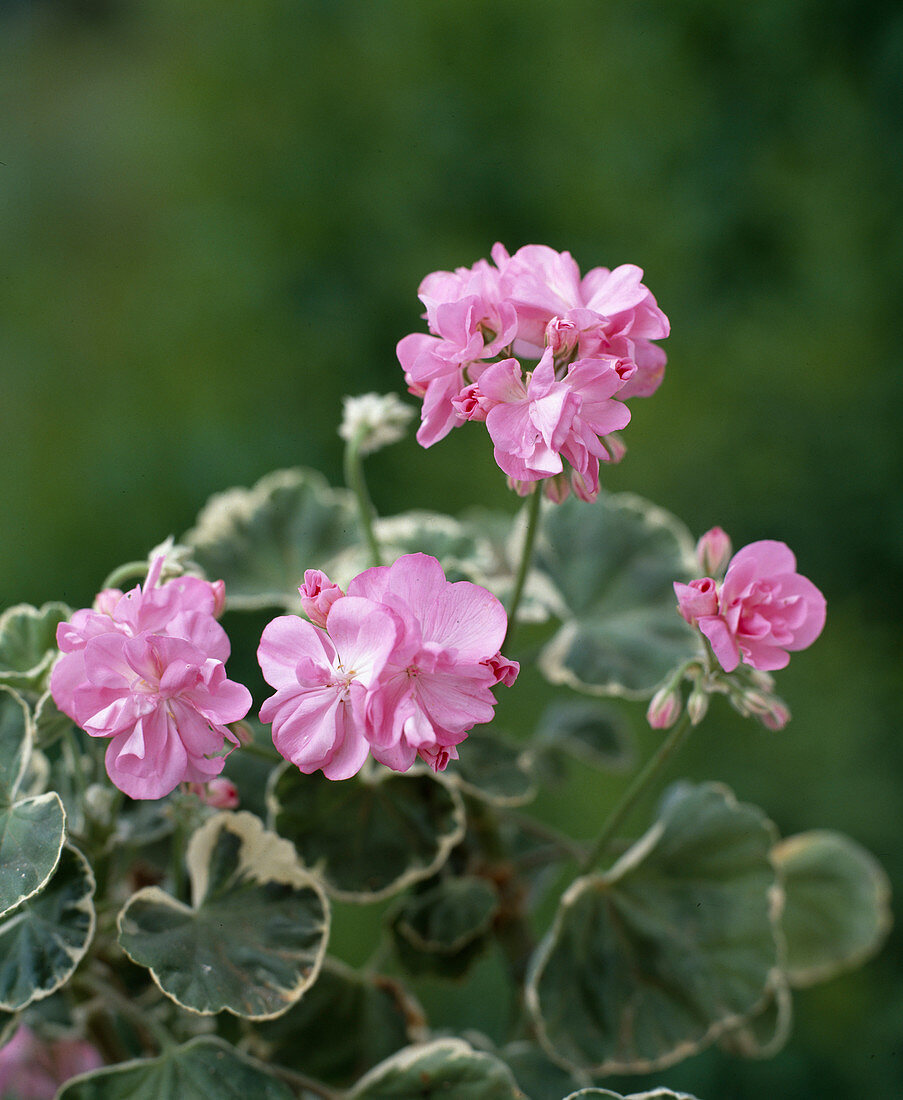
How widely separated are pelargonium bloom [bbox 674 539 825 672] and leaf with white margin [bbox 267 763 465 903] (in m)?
0.24

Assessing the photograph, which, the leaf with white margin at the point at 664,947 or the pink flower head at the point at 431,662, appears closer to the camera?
the pink flower head at the point at 431,662

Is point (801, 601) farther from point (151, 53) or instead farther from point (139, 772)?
point (151, 53)

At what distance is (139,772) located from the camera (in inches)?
17.5

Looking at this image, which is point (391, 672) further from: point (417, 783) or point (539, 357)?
point (417, 783)

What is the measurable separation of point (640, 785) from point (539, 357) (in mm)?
245

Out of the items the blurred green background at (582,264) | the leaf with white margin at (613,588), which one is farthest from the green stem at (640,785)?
the blurred green background at (582,264)

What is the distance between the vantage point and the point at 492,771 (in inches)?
27.9

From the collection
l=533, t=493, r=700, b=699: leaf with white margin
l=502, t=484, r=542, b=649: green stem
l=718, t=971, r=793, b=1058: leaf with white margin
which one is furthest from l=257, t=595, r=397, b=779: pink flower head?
l=718, t=971, r=793, b=1058: leaf with white margin

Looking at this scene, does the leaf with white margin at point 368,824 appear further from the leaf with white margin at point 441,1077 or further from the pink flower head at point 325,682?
the pink flower head at point 325,682

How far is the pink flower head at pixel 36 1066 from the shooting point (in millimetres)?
831

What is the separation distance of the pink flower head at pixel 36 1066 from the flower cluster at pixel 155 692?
0.51m

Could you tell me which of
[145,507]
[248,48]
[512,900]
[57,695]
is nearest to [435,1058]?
[512,900]

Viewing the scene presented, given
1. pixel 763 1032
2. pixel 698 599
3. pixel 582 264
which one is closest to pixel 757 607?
pixel 698 599

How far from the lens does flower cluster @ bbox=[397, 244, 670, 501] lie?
438mm
